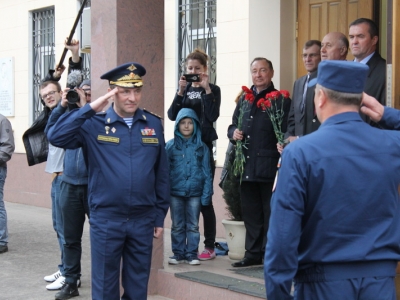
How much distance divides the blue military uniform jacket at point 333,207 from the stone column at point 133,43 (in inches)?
145

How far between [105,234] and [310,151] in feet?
8.07

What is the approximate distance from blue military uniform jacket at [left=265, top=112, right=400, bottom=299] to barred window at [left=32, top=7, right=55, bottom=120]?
10900mm

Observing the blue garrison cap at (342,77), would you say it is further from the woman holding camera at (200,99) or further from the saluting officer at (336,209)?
the woman holding camera at (200,99)

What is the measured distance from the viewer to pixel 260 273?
21.6 feet

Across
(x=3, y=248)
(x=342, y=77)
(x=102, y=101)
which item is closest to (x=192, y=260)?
(x=102, y=101)

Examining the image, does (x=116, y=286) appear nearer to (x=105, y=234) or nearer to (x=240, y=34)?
(x=105, y=234)

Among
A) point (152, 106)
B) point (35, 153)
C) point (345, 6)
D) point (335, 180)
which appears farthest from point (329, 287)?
point (345, 6)

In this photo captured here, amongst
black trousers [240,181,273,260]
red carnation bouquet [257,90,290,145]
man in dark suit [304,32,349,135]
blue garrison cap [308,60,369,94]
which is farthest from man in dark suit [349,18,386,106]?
blue garrison cap [308,60,369,94]

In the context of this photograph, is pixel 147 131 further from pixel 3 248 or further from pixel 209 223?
pixel 3 248

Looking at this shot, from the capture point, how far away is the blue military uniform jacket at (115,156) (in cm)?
521

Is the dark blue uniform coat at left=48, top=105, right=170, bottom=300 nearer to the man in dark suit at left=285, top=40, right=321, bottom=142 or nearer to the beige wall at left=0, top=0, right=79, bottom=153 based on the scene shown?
the man in dark suit at left=285, top=40, right=321, bottom=142

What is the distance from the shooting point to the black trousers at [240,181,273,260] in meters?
6.87

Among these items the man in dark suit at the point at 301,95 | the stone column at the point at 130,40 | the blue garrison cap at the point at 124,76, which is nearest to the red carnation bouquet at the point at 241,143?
the man in dark suit at the point at 301,95

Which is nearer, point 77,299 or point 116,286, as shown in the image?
point 116,286
